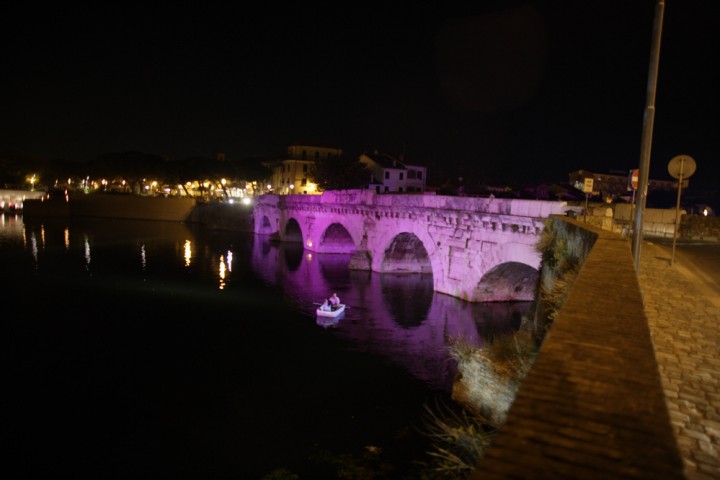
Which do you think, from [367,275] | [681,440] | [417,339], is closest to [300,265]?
[367,275]

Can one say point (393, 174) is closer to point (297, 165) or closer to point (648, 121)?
point (297, 165)

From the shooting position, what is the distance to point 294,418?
47.0 ft

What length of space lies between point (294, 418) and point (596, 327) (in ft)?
36.9

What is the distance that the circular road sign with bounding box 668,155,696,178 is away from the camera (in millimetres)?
12125

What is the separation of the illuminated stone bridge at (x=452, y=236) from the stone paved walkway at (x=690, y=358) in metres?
8.94

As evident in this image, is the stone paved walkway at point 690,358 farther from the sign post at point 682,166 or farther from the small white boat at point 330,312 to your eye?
the small white boat at point 330,312

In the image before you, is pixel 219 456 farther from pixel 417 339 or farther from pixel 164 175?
pixel 164 175

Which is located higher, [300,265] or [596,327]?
[596,327]

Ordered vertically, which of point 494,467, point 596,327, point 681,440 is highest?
point 596,327

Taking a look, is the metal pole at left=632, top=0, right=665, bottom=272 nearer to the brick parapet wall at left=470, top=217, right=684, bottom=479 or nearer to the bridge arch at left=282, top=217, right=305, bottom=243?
the brick parapet wall at left=470, top=217, right=684, bottom=479

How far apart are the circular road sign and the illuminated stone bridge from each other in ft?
24.7

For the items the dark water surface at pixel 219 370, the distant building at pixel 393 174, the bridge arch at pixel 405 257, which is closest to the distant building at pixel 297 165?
the distant building at pixel 393 174

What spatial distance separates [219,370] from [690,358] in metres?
14.9

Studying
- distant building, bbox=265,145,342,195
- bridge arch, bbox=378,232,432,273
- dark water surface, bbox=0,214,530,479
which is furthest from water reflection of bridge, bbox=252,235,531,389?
distant building, bbox=265,145,342,195
